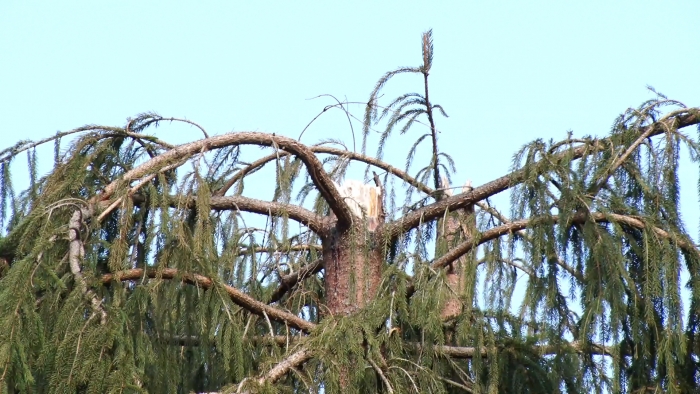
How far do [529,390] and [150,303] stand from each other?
167 cm

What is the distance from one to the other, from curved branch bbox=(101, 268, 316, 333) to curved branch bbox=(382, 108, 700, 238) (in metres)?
0.72

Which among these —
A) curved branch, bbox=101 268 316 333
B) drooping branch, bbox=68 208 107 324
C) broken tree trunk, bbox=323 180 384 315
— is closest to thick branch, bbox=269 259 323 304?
broken tree trunk, bbox=323 180 384 315

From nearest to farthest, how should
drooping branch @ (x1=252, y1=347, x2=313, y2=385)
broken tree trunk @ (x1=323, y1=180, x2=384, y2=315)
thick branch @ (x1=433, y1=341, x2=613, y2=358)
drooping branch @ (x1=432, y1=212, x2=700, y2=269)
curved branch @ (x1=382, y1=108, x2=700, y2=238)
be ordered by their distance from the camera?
1. drooping branch @ (x1=252, y1=347, x2=313, y2=385)
2. drooping branch @ (x1=432, y1=212, x2=700, y2=269)
3. curved branch @ (x1=382, y1=108, x2=700, y2=238)
4. thick branch @ (x1=433, y1=341, x2=613, y2=358)
5. broken tree trunk @ (x1=323, y1=180, x2=384, y2=315)

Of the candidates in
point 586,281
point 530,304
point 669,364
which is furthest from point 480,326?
point 669,364

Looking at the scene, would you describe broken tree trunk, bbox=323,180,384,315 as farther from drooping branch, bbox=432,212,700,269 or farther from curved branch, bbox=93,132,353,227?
drooping branch, bbox=432,212,700,269

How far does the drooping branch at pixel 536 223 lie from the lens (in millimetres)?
4344

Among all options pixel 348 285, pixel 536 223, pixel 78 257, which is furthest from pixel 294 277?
pixel 78 257

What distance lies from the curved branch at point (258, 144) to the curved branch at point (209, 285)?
33 centimetres

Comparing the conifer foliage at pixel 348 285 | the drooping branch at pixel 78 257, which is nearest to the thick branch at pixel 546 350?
the conifer foliage at pixel 348 285

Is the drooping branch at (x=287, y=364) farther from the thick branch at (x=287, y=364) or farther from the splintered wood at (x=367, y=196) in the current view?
the splintered wood at (x=367, y=196)

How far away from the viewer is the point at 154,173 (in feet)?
14.9

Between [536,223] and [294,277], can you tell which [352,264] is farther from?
[536,223]

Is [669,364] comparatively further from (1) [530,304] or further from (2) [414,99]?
(2) [414,99]

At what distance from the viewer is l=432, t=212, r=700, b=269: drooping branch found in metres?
4.34
